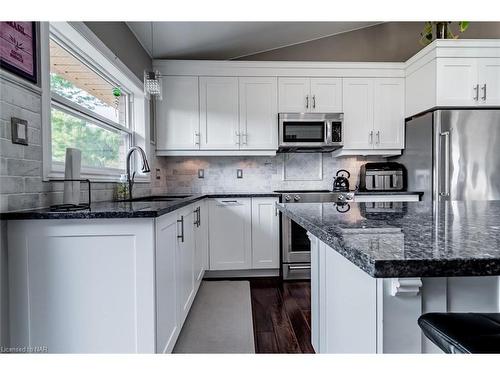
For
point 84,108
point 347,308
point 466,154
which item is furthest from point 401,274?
point 466,154

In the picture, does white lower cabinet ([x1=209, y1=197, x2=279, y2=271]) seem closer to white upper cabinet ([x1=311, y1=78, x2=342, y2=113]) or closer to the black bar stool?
white upper cabinet ([x1=311, y1=78, x2=342, y2=113])

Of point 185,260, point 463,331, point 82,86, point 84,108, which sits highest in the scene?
point 82,86

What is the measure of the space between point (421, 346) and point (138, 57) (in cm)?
311

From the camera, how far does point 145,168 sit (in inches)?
79.5

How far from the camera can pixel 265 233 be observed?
331 cm

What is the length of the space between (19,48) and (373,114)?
128 inches

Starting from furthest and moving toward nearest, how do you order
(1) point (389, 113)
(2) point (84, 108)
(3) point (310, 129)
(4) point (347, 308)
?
(1) point (389, 113) < (3) point (310, 129) < (2) point (84, 108) < (4) point (347, 308)

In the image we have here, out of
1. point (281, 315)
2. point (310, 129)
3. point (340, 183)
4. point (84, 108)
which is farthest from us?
point (340, 183)

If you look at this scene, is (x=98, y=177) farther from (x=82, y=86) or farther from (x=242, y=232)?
(x=242, y=232)

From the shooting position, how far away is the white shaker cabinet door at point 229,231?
130 inches

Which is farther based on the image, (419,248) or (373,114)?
(373,114)

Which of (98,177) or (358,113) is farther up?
(358,113)

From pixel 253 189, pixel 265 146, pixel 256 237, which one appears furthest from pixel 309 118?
pixel 256 237
